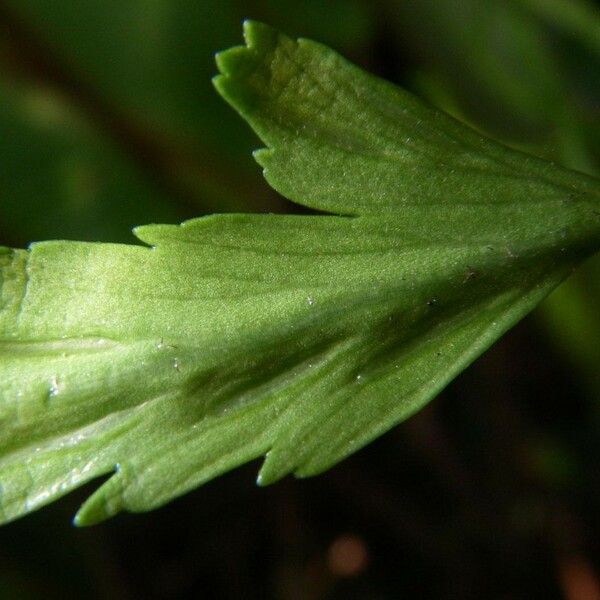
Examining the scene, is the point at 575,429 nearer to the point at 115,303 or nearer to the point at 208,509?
the point at 208,509

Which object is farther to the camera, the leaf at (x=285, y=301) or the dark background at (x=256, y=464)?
the dark background at (x=256, y=464)

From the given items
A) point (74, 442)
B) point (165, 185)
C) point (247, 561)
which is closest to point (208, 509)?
point (247, 561)

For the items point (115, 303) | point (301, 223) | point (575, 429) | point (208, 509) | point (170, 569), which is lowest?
point (170, 569)

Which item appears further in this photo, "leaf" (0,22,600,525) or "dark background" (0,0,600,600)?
"dark background" (0,0,600,600)

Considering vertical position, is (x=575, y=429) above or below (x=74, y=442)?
below
